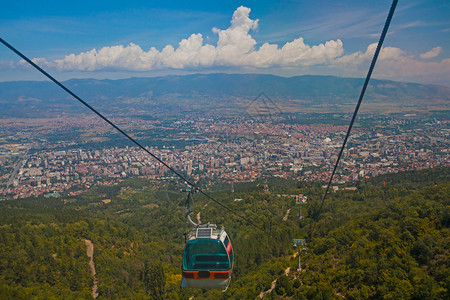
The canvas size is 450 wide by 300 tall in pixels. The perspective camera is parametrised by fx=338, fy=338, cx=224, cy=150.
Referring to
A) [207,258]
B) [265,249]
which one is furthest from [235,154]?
[207,258]

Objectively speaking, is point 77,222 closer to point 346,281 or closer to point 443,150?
point 346,281

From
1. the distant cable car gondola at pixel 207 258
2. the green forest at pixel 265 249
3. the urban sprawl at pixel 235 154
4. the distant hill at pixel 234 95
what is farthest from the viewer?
the distant hill at pixel 234 95

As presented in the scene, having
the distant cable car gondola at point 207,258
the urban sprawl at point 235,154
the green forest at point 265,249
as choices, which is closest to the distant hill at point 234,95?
the urban sprawl at point 235,154

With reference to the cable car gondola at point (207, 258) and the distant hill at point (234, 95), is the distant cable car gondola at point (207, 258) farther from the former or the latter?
the distant hill at point (234, 95)

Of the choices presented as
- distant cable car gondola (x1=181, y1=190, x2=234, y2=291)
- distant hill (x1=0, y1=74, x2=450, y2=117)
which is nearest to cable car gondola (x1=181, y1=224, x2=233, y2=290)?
distant cable car gondola (x1=181, y1=190, x2=234, y2=291)

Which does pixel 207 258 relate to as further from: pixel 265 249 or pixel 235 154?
pixel 235 154

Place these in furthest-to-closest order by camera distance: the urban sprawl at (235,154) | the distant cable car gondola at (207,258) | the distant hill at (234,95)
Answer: the distant hill at (234,95) < the urban sprawl at (235,154) < the distant cable car gondola at (207,258)
